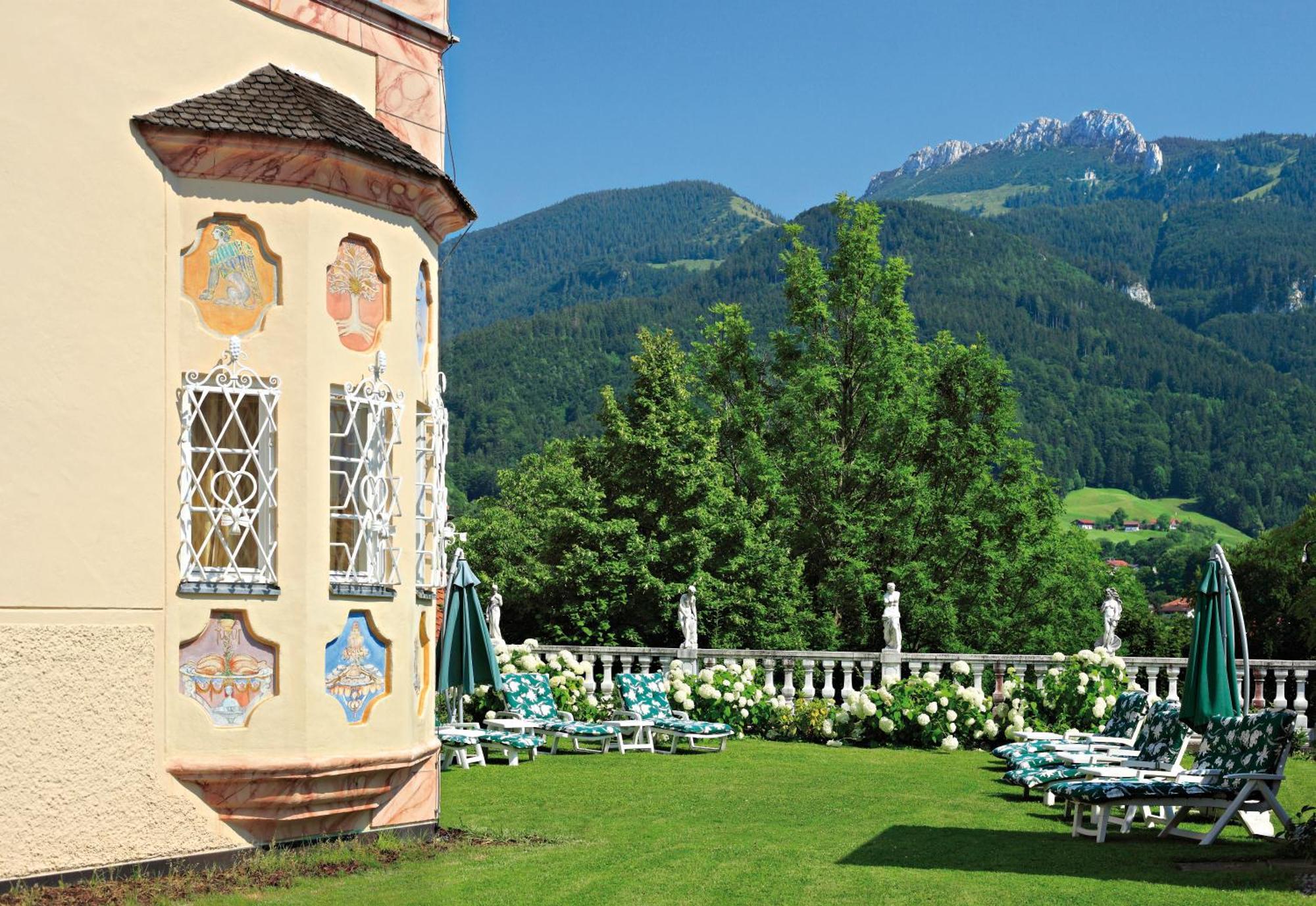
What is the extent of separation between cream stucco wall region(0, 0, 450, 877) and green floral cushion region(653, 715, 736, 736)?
9204 mm

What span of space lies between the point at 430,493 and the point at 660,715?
937 cm

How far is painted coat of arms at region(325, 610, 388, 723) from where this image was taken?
10.7 metres

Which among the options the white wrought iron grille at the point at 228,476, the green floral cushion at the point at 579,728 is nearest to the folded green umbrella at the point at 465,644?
the green floral cushion at the point at 579,728

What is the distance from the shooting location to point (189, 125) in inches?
403

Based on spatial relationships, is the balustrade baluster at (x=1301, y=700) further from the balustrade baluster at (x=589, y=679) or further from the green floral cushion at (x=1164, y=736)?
the balustrade baluster at (x=589, y=679)

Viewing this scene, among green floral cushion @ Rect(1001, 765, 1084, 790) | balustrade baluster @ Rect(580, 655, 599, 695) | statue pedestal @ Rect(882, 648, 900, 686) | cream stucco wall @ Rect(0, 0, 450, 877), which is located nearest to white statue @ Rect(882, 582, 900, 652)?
statue pedestal @ Rect(882, 648, 900, 686)

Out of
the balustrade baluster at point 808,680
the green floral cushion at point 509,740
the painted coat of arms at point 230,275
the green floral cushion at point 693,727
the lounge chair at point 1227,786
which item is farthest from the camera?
the balustrade baluster at point 808,680

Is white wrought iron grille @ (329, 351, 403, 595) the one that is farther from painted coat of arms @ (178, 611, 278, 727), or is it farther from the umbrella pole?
the umbrella pole

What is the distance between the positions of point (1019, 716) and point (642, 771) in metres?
5.96

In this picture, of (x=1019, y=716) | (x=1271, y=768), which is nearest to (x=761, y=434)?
(x=1019, y=716)

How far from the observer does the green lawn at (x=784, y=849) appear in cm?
957

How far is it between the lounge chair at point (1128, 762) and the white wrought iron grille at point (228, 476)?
299 inches

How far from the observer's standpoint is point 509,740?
705 inches

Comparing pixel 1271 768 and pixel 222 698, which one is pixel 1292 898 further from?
pixel 222 698
